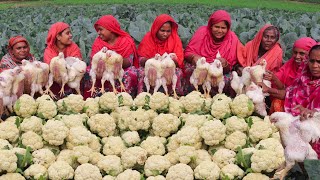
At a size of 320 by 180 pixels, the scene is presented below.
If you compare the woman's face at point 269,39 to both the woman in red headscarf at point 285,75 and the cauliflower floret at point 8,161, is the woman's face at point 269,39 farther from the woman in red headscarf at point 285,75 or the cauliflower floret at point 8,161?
the cauliflower floret at point 8,161

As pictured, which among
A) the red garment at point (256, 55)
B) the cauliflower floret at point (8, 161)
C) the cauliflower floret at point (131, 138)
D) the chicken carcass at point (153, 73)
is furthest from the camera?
the red garment at point (256, 55)

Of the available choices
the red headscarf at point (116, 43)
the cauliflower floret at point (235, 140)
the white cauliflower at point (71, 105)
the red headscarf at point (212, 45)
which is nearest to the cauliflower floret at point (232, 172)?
the cauliflower floret at point (235, 140)

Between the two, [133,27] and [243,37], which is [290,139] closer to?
[243,37]

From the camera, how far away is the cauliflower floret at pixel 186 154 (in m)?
3.93

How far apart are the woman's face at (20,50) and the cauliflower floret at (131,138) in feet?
7.38

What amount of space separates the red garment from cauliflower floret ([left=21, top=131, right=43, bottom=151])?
277 cm

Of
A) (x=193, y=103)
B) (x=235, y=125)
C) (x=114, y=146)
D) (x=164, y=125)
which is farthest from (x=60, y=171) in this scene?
(x=235, y=125)

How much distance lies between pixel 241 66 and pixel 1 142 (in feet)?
10.5

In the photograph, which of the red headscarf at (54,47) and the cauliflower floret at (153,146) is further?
the red headscarf at (54,47)

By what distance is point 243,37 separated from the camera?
25.9 feet

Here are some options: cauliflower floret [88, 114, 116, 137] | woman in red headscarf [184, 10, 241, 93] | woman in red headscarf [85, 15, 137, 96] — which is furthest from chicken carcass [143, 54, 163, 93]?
cauliflower floret [88, 114, 116, 137]

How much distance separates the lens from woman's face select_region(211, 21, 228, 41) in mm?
5906

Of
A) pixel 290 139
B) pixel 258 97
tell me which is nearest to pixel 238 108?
pixel 258 97

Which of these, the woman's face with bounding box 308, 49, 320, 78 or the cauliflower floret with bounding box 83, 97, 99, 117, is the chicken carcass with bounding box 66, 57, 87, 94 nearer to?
the cauliflower floret with bounding box 83, 97, 99, 117
